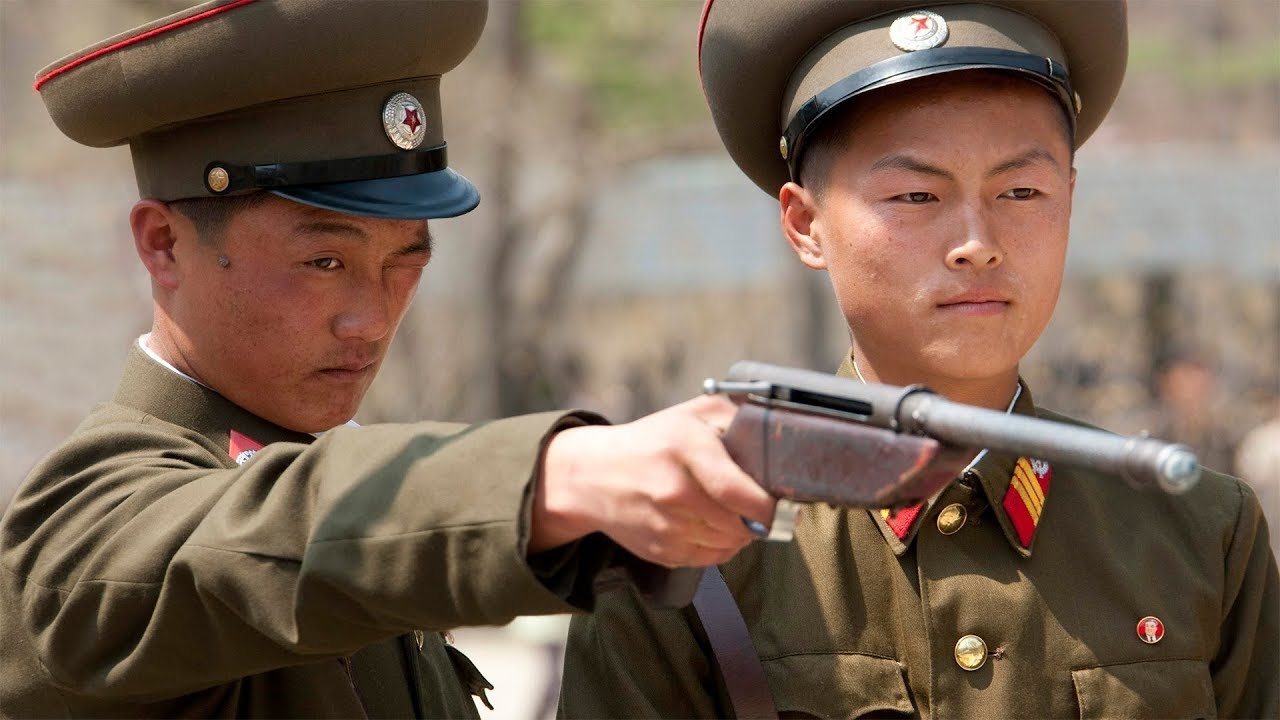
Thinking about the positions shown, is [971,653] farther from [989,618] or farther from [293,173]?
[293,173]

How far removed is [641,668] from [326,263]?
0.98 meters

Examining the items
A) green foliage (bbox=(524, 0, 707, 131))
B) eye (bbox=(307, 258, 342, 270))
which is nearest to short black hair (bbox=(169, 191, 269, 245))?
eye (bbox=(307, 258, 342, 270))

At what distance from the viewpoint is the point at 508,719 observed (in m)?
8.06

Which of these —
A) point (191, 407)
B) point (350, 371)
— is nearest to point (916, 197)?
point (350, 371)

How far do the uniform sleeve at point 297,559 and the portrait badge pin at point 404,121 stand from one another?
981 millimetres

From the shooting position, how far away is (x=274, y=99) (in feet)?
9.51

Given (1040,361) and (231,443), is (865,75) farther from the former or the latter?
(1040,361)

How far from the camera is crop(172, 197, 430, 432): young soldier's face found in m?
2.87

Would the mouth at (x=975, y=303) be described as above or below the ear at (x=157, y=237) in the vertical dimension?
below

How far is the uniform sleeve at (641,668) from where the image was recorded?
2.60 metres

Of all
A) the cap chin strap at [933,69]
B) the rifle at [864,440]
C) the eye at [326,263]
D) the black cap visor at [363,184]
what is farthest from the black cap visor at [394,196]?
the rifle at [864,440]

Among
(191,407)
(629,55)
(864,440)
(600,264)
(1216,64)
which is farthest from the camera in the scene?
(1216,64)

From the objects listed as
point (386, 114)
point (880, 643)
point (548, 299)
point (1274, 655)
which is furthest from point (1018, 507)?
point (548, 299)

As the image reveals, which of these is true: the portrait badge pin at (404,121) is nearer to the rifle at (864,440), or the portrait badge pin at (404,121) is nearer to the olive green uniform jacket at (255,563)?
the olive green uniform jacket at (255,563)
